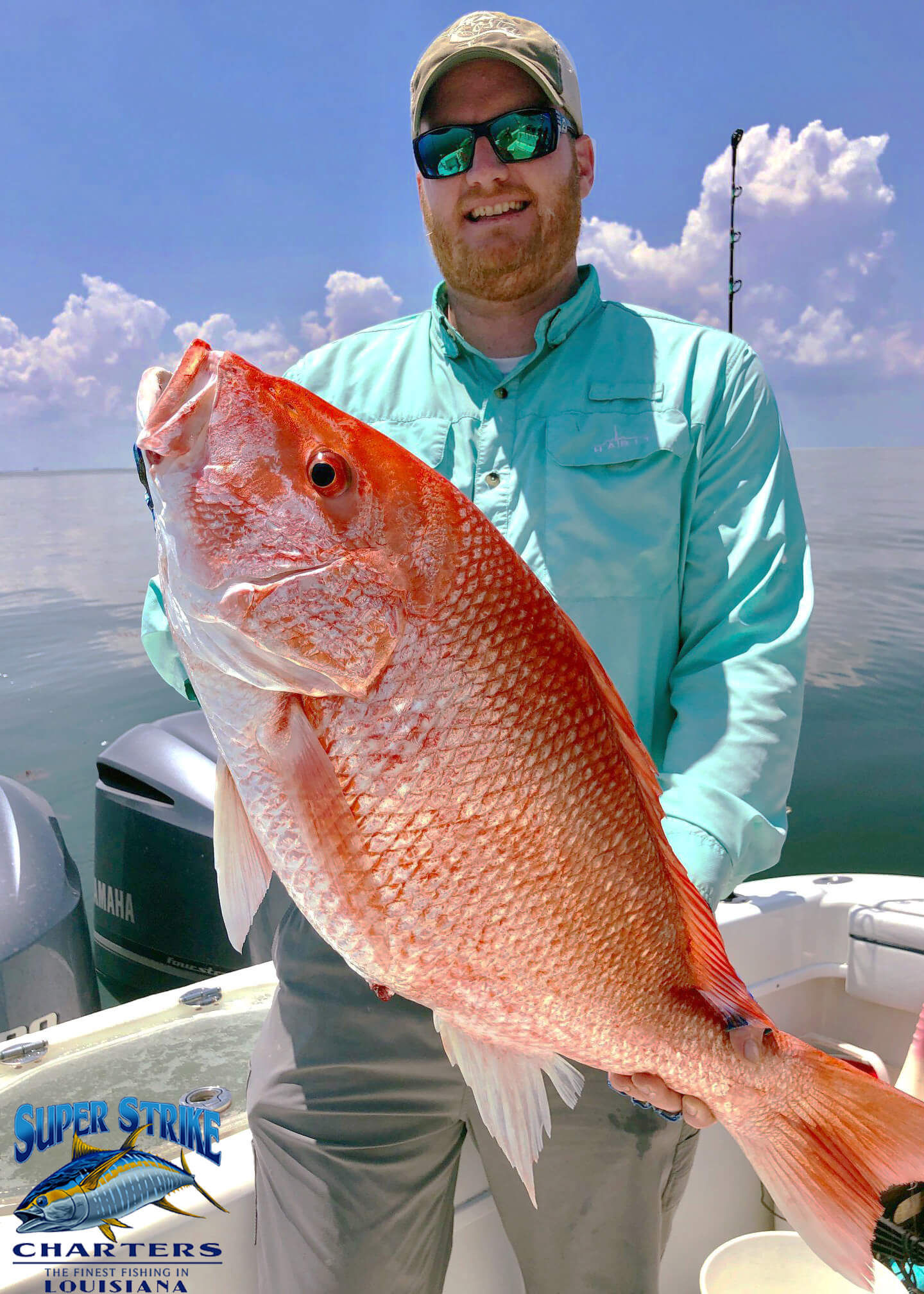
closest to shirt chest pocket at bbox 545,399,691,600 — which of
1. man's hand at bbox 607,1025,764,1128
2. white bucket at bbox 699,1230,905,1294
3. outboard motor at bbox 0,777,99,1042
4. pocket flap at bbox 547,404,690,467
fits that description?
pocket flap at bbox 547,404,690,467

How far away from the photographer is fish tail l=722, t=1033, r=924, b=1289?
1320mm

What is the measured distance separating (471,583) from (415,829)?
33 cm

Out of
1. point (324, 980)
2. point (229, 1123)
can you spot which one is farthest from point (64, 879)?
point (324, 980)

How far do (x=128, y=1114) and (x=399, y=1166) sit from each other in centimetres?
70

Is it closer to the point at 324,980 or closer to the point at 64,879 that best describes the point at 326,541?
the point at 324,980

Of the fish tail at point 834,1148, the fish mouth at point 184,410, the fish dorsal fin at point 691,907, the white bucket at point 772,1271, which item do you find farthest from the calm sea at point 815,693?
the white bucket at point 772,1271

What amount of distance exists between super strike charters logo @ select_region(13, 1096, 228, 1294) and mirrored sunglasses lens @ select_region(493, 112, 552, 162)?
242cm

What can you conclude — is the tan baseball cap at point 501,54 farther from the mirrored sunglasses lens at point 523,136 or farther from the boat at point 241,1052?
the boat at point 241,1052

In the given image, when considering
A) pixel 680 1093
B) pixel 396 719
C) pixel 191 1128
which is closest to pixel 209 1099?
pixel 191 1128

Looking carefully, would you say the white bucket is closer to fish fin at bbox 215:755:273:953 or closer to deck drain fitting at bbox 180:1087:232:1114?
deck drain fitting at bbox 180:1087:232:1114

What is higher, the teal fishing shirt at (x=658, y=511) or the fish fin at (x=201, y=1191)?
the teal fishing shirt at (x=658, y=511)

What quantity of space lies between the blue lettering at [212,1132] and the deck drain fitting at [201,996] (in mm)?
461

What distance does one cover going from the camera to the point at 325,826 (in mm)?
1120

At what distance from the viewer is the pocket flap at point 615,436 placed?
1985 millimetres
